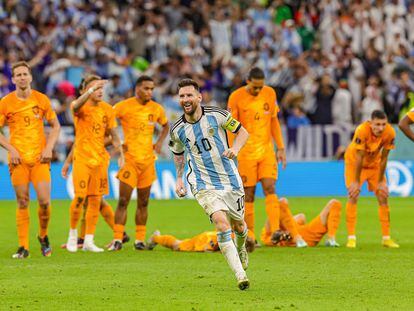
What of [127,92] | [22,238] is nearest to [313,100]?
[127,92]

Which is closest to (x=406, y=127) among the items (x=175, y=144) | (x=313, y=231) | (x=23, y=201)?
(x=313, y=231)

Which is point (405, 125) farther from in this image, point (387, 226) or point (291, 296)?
point (291, 296)

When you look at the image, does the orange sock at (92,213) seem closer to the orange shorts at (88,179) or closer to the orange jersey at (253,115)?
the orange shorts at (88,179)

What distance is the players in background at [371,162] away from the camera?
51.8 ft

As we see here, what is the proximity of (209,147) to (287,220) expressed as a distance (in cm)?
465

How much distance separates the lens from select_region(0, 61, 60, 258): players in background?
47.3ft

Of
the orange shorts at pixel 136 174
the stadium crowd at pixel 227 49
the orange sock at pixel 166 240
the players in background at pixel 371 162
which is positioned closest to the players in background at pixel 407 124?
the players in background at pixel 371 162

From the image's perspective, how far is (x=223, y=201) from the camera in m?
11.6

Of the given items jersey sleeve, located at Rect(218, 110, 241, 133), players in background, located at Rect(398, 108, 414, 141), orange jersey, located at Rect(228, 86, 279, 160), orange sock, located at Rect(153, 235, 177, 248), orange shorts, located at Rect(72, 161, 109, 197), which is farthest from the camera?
orange jersey, located at Rect(228, 86, 279, 160)

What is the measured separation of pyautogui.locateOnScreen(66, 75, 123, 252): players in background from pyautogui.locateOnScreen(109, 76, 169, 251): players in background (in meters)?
0.29

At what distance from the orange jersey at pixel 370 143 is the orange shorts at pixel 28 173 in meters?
4.47

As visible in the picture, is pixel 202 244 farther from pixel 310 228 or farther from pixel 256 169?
pixel 310 228

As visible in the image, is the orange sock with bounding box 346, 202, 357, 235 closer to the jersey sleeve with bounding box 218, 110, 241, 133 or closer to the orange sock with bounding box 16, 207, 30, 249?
the orange sock with bounding box 16, 207, 30, 249

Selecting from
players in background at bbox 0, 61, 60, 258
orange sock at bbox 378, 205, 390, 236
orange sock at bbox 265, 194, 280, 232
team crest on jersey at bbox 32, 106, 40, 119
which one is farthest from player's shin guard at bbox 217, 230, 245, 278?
orange sock at bbox 378, 205, 390, 236
